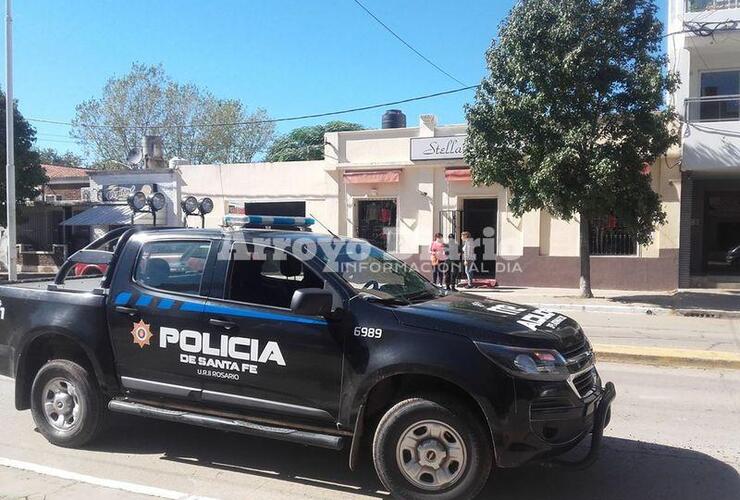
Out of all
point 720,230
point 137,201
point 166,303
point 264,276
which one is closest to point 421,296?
point 264,276

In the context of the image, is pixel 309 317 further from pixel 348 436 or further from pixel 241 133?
pixel 241 133

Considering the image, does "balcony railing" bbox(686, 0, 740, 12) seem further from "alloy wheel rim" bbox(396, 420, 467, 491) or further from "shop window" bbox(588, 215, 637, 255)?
"alloy wheel rim" bbox(396, 420, 467, 491)

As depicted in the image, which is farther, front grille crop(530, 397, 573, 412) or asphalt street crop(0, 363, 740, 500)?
asphalt street crop(0, 363, 740, 500)

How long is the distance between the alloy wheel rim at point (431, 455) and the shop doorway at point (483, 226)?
15.5 metres

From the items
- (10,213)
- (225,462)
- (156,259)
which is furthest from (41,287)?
(10,213)

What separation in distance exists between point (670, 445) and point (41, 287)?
544 centimetres

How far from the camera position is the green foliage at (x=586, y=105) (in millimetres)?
13648

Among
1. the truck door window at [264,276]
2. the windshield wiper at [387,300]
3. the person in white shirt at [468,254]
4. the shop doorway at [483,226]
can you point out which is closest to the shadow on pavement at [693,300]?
the person in white shirt at [468,254]

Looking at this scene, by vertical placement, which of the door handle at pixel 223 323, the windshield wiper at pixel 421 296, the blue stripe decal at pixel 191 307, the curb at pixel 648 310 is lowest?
the curb at pixel 648 310

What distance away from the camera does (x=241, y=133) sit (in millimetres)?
41531

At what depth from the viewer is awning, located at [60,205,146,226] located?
23264 millimetres

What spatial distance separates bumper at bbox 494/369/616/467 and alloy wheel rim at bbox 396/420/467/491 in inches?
10.4

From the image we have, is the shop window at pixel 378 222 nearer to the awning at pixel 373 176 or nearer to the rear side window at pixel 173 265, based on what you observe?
the awning at pixel 373 176

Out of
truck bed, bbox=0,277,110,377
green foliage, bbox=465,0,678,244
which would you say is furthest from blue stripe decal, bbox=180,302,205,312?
green foliage, bbox=465,0,678,244
